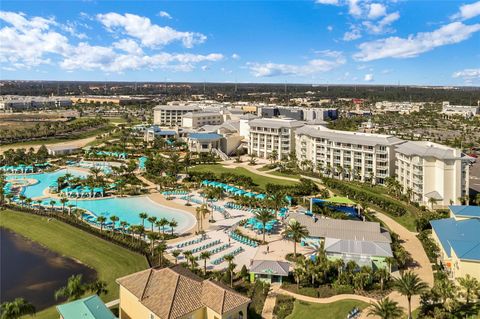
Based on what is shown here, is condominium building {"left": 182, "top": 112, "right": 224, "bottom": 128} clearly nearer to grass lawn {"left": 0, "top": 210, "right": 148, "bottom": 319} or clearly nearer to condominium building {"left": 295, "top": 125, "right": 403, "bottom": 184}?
condominium building {"left": 295, "top": 125, "right": 403, "bottom": 184}

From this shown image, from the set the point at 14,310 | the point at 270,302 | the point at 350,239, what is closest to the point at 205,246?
the point at 270,302

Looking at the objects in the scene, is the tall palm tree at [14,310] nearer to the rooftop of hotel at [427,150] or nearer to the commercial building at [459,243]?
the commercial building at [459,243]

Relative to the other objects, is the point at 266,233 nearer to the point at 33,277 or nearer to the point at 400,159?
the point at 33,277

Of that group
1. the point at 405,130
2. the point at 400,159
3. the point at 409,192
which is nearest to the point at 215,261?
the point at 409,192

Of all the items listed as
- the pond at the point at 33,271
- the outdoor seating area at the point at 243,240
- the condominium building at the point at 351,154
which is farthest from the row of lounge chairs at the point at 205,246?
the condominium building at the point at 351,154

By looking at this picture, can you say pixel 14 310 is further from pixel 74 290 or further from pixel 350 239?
pixel 350 239

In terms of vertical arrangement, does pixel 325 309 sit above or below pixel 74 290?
below
